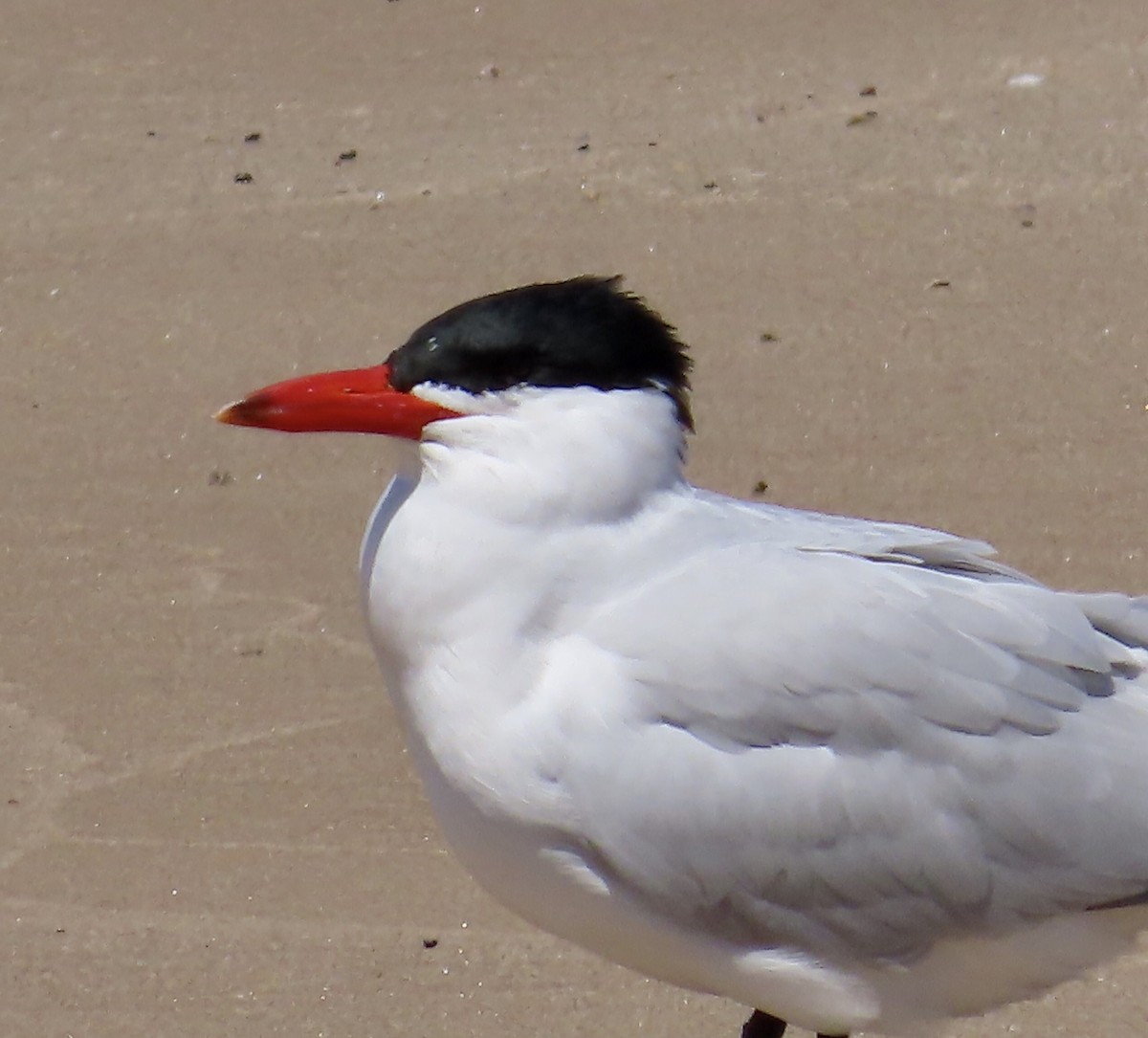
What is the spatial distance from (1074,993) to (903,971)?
87 centimetres

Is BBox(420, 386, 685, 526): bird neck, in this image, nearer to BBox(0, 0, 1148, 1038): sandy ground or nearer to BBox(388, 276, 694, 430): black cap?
BBox(388, 276, 694, 430): black cap

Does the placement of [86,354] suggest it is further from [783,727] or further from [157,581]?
[783,727]

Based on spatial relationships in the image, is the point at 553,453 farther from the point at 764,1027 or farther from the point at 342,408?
the point at 764,1027

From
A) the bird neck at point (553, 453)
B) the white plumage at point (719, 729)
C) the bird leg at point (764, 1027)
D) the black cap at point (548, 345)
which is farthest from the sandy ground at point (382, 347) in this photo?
the black cap at point (548, 345)

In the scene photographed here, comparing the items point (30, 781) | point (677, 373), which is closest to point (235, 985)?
point (30, 781)

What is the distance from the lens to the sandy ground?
4414 mm

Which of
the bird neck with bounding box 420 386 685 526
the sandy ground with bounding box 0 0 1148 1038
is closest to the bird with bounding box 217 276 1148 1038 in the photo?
the bird neck with bounding box 420 386 685 526

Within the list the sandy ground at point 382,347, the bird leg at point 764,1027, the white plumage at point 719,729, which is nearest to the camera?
the white plumage at point 719,729

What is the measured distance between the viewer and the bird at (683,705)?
332cm

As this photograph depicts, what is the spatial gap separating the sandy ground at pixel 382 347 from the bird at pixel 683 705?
800mm

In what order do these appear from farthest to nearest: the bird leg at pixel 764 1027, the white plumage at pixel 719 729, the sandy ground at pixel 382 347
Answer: the sandy ground at pixel 382 347 < the bird leg at pixel 764 1027 < the white plumage at pixel 719 729

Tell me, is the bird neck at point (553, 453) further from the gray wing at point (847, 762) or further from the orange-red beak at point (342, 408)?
the gray wing at point (847, 762)

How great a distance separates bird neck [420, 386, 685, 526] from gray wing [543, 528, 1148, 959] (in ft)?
0.53

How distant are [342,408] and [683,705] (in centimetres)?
67
